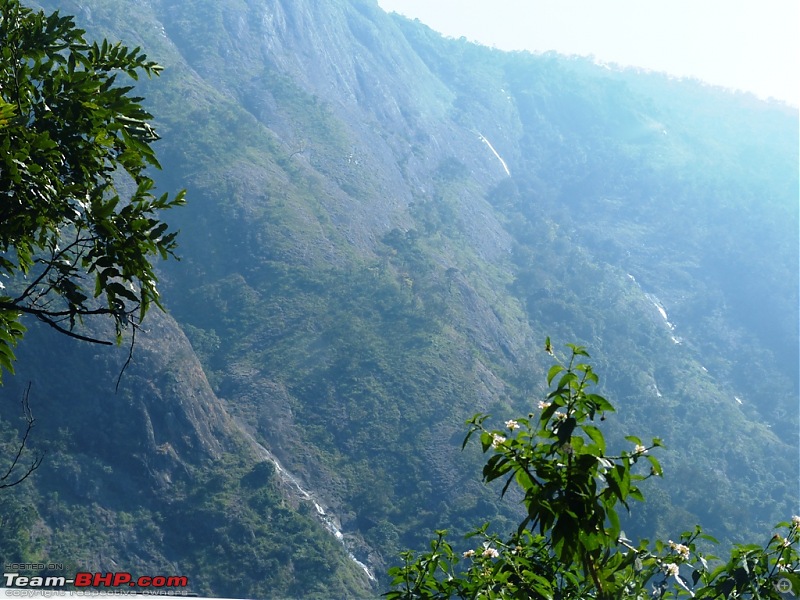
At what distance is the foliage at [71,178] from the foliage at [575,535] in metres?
1.96

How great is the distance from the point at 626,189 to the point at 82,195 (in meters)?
115

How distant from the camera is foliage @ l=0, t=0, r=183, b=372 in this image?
387cm

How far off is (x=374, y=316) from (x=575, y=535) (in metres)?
60.0

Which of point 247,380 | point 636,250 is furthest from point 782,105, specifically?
point 247,380

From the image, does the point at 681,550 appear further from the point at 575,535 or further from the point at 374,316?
the point at 374,316

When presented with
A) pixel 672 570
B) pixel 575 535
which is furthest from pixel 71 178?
pixel 672 570

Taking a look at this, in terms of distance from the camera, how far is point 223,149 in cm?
6900

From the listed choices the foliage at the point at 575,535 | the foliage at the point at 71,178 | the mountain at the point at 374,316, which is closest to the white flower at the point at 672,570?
the foliage at the point at 575,535

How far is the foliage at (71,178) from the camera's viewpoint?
387cm

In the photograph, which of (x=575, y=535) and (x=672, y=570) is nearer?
(x=575, y=535)

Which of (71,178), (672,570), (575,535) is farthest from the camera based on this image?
(71,178)

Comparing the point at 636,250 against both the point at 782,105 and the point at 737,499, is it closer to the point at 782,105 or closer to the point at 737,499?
the point at 737,499

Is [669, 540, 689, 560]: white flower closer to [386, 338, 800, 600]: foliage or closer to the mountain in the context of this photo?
[386, 338, 800, 600]: foliage

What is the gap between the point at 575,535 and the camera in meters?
3.11
